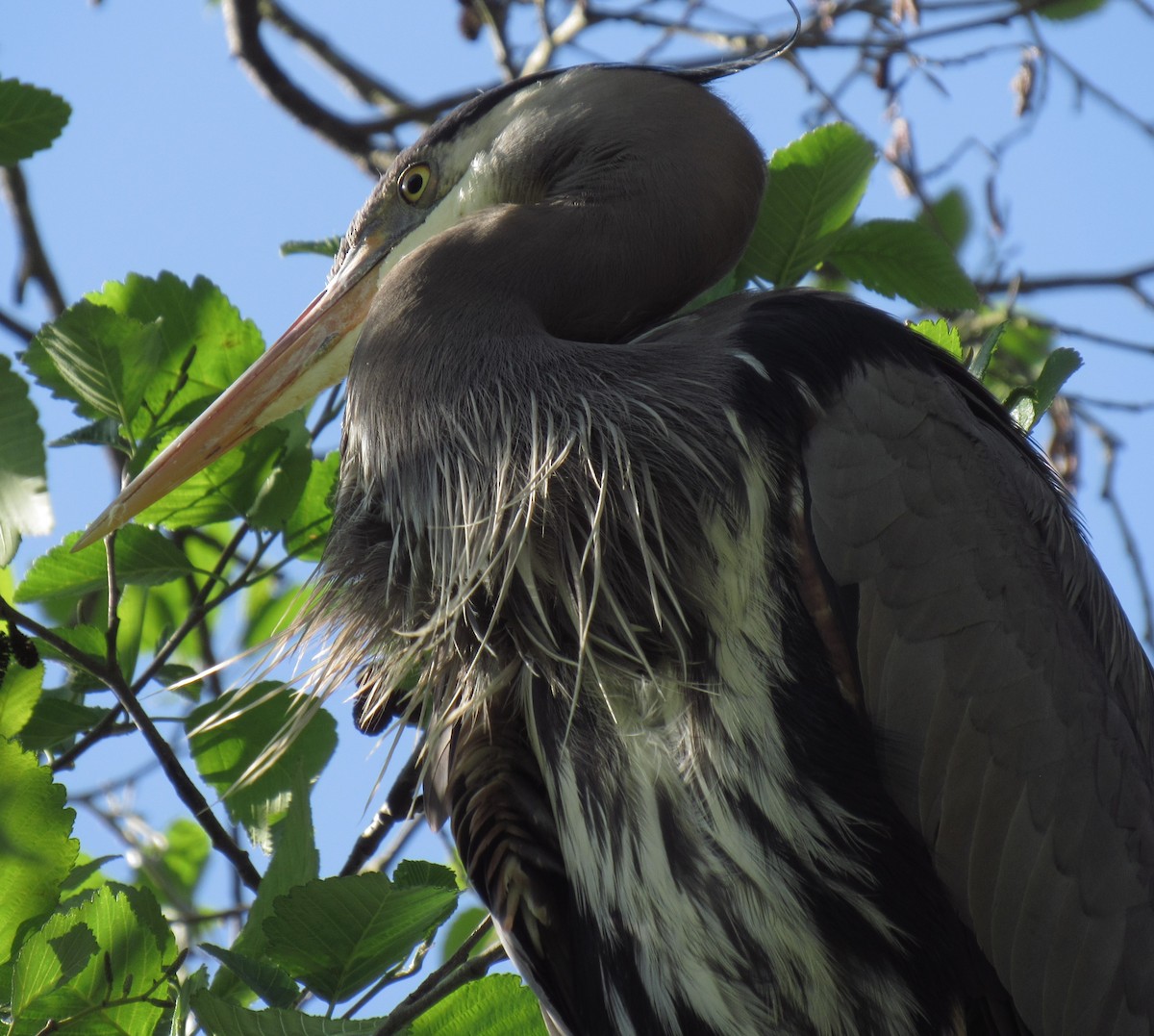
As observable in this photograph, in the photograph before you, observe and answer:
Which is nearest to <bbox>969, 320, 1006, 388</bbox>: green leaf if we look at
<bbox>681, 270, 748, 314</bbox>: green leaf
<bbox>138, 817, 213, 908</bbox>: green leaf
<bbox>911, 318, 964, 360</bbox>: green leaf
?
<bbox>911, 318, 964, 360</bbox>: green leaf

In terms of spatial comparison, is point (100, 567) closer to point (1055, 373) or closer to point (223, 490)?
point (223, 490)

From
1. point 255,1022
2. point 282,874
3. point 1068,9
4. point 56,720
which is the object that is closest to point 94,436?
point 56,720

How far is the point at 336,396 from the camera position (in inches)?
117

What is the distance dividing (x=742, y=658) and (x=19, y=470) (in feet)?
3.75

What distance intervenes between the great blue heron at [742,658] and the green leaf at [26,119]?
658 mm

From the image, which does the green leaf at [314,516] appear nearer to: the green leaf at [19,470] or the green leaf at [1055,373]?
the green leaf at [19,470]

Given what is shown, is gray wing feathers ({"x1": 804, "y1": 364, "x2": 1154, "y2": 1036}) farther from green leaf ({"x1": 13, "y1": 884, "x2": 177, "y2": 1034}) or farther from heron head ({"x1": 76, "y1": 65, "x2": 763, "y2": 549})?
green leaf ({"x1": 13, "y1": 884, "x2": 177, "y2": 1034})

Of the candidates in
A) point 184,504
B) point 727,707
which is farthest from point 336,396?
point 727,707

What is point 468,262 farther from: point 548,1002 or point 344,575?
point 548,1002

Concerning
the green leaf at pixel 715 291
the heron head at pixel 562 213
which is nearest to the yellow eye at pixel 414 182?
the heron head at pixel 562 213

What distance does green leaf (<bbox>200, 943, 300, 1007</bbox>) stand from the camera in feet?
5.74

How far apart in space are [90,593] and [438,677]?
Result: 89cm

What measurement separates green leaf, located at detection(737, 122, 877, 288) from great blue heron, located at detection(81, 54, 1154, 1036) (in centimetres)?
35

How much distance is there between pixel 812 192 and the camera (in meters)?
2.74
